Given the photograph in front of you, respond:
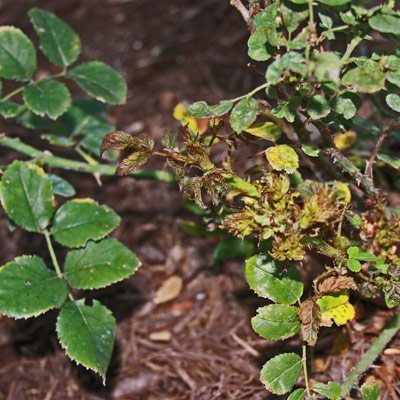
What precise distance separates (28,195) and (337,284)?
849 millimetres

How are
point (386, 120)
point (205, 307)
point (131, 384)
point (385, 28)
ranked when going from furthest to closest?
point (386, 120)
point (205, 307)
point (131, 384)
point (385, 28)

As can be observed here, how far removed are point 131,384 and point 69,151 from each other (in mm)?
1172

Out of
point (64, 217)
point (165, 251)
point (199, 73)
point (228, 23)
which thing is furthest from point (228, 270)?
point (228, 23)

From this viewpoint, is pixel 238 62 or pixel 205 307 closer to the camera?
pixel 205 307

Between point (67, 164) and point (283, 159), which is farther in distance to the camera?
point (67, 164)

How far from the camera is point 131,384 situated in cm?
166

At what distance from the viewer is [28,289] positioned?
1.34 meters

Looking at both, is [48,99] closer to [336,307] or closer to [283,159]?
[283,159]

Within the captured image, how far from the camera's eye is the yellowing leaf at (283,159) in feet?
3.73

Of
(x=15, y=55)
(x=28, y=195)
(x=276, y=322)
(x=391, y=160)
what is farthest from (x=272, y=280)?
(x=15, y=55)

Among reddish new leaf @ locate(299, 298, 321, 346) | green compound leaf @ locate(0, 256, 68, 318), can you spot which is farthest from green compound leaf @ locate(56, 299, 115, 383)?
reddish new leaf @ locate(299, 298, 321, 346)

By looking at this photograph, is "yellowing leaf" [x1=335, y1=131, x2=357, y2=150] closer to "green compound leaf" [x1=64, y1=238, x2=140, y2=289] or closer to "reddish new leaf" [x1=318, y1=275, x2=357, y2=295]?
"reddish new leaf" [x1=318, y1=275, x2=357, y2=295]

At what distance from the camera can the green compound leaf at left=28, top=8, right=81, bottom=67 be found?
1.70 m

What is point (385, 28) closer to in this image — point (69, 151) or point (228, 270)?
point (228, 270)
